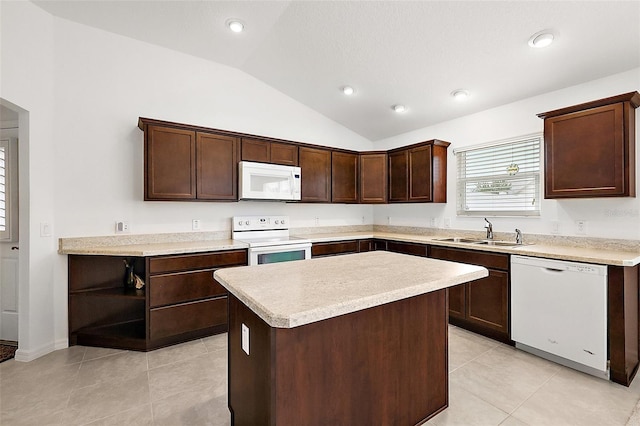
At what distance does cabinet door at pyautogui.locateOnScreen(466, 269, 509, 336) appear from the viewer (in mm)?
2782

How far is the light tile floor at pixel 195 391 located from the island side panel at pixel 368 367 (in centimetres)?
34

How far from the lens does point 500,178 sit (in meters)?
3.55

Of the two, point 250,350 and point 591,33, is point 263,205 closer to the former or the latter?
point 250,350

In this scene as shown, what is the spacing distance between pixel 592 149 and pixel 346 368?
9.09 ft

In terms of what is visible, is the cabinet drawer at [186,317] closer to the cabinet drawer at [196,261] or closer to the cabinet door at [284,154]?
the cabinet drawer at [196,261]

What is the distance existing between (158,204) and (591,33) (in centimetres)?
423

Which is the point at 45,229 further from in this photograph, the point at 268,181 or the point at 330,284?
the point at 330,284

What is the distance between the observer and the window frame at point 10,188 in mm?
2850

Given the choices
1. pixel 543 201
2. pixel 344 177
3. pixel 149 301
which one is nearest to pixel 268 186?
pixel 344 177

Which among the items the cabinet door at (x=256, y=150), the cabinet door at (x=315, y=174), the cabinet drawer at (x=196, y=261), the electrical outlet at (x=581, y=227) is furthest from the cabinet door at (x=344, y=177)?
the electrical outlet at (x=581, y=227)

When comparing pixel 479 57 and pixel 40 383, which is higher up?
pixel 479 57

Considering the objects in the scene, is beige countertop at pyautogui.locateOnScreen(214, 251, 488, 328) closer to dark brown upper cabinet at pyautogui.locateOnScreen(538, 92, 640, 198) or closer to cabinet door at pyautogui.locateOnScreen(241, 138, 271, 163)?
dark brown upper cabinet at pyautogui.locateOnScreen(538, 92, 640, 198)

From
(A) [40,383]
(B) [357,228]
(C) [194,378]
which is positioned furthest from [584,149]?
(A) [40,383]

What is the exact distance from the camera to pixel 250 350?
1.39 m
